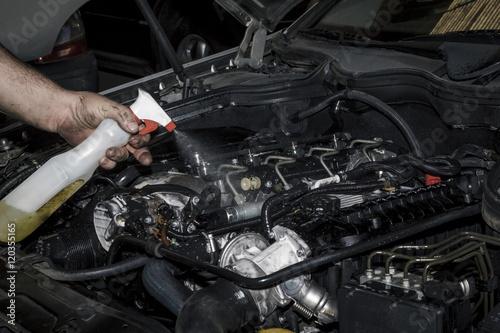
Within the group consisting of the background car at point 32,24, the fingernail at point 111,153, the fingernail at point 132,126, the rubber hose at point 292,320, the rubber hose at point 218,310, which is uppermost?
the background car at point 32,24

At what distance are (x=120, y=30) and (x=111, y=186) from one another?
14.7ft

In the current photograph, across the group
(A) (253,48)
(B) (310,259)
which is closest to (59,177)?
(B) (310,259)

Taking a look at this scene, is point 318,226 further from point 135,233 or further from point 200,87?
point 200,87

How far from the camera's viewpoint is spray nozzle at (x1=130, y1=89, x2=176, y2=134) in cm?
186

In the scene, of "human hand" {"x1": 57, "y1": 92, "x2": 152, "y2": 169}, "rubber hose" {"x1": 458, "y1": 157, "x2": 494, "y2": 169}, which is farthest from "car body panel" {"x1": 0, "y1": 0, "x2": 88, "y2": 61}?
"rubber hose" {"x1": 458, "y1": 157, "x2": 494, "y2": 169}

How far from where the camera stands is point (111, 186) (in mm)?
2189

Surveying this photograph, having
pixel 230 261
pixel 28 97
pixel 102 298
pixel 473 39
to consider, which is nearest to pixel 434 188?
pixel 473 39

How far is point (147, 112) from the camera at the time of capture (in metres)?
1.87

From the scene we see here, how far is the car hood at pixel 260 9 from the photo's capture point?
2.79 meters

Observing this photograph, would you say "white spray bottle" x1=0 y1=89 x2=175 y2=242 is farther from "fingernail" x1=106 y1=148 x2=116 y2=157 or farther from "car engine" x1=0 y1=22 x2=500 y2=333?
→ "car engine" x1=0 y1=22 x2=500 y2=333

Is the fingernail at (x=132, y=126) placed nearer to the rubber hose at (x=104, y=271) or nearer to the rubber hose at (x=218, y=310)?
the rubber hose at (x=104, y=271)

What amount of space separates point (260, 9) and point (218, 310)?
1.79 metres

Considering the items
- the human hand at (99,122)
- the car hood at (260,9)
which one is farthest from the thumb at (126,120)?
the car hood at (260,9)

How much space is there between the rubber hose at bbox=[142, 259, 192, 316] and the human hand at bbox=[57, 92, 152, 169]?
416 mm
